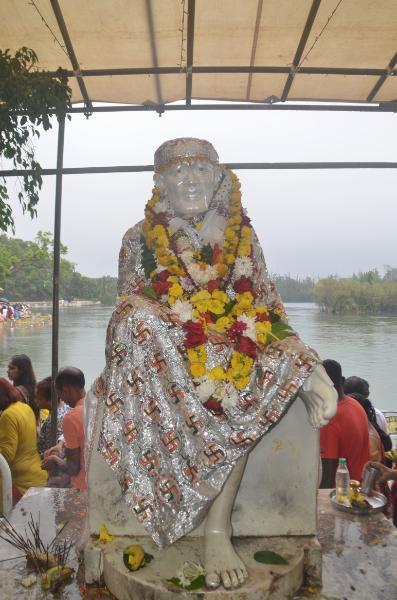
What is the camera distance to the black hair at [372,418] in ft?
13.6

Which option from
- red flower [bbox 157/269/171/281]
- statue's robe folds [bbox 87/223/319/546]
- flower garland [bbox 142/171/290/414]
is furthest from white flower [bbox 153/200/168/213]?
statue's robe folds [bbox 87/223/319/546]

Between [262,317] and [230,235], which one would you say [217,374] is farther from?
[230,235]

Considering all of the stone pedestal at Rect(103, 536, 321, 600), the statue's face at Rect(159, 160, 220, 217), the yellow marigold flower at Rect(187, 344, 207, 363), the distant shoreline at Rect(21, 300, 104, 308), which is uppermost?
the statue's face at Rect(159, 160, 220, 217)

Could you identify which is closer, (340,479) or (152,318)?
(152,318)

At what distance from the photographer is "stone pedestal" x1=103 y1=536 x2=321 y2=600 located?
2.01m

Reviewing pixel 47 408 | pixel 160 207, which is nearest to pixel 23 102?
pixel 160 207

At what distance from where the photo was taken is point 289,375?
7.12ft

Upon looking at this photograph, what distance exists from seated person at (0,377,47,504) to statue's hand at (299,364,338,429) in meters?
2.37

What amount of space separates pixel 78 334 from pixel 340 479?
2.95 meters

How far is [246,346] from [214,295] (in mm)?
361

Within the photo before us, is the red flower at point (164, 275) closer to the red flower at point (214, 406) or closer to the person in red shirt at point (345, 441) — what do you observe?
the red flower at point (214, 406)

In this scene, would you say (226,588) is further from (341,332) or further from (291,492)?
(341,332)

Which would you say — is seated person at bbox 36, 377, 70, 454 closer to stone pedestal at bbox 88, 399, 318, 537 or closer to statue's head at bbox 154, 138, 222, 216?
stone pedestal at bbox 88, 399, 318, 537

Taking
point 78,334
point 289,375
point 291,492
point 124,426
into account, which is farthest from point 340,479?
point 78,334
